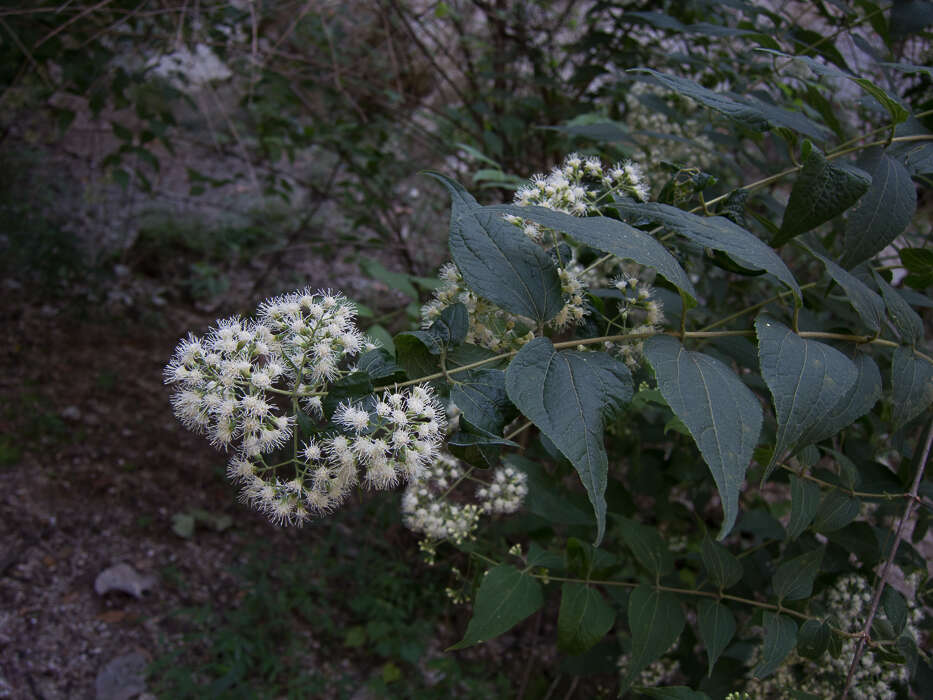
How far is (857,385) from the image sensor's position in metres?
1.06

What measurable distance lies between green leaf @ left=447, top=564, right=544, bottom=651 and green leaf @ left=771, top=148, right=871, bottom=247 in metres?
0.86

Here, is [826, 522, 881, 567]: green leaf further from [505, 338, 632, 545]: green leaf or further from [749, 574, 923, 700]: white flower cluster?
[505, 338, 632, 545]: green leaf

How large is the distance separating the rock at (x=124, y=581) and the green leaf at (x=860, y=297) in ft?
9.73

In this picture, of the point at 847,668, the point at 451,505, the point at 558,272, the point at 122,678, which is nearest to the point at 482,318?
the point at 558,272

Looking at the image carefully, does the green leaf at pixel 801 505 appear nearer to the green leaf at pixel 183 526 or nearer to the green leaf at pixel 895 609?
the green leaf at pixel 895 609

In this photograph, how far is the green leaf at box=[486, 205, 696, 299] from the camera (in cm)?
82

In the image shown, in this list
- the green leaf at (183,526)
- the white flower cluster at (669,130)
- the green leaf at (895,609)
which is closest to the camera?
the green leaf at (895,609)

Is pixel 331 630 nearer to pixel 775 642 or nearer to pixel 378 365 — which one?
pixel 775 642

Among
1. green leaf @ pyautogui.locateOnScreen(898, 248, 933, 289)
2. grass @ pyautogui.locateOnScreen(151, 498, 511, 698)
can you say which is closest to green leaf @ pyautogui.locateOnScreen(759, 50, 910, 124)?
green leaf @ pyautogui.locateOnScreen(898, 248, 933, 289)

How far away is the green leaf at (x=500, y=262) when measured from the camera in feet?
3.12

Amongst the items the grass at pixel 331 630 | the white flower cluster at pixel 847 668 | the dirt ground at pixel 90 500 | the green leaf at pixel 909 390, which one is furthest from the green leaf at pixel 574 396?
the dirt ground at pixel 90 500

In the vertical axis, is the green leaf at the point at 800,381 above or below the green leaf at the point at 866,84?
below

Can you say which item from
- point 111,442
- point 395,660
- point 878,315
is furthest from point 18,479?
point 878,315

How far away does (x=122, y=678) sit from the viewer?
2.52 meters
